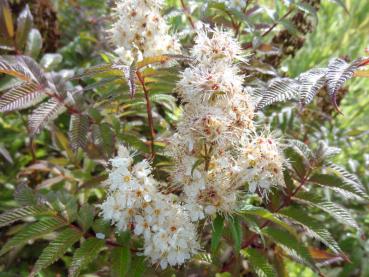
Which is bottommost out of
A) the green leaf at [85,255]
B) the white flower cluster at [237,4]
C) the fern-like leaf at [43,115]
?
the green leaf at [85,255]

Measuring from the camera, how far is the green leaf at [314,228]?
4.80 feet

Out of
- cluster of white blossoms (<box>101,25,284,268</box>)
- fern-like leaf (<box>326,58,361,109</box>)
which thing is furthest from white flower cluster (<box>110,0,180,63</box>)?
fern-like leaf (<box>326,58,361,109</box>)

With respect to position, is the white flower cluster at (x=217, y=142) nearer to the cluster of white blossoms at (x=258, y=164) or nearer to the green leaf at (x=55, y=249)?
the cluster of white blossoms at (x=258, y=164)

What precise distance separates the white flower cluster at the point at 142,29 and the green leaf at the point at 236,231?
631mm

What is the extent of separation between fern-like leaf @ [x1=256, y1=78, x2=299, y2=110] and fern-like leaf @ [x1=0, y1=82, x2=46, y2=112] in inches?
27.6

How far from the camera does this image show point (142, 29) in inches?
68.9

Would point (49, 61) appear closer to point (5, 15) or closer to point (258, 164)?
point (5, 15)

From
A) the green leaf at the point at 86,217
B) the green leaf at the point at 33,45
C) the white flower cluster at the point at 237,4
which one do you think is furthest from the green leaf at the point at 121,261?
the green leaf at the point at 33,45

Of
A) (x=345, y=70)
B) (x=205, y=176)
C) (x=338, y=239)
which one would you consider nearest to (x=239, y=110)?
(x=205, y=176)

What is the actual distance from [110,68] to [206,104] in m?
0.26

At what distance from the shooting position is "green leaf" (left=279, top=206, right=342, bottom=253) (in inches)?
57.6

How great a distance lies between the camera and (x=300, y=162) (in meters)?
1.71

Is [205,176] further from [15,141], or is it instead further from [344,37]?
[344,37]

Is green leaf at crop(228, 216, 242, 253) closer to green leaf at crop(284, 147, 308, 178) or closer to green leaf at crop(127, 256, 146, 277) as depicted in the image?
green leaf at crop(127, 256, 146, 277)
